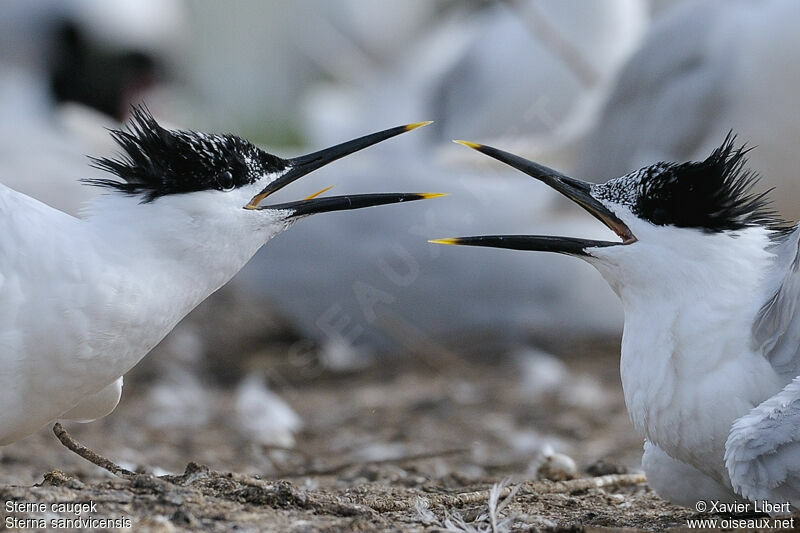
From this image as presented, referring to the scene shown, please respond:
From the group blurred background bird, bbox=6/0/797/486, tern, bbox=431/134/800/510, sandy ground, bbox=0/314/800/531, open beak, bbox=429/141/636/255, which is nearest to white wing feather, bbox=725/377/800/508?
tern, bbox=431/134/800/510

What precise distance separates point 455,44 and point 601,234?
11.9 ft

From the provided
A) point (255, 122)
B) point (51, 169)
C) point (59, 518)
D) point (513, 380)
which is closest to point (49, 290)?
point (59, 518)

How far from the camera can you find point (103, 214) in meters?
2.44

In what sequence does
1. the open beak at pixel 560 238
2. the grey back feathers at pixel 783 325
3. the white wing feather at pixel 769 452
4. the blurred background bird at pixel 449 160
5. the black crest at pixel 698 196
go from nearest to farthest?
the white wing feather at pixel 769 452 → the grey back feathers at pixel 783 325 → the black crest at pixel 698 196 → the open beak at pixel 560 238 → the blurred background bird at pixel 449 160

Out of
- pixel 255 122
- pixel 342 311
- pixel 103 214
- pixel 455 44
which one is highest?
pixel 255 122

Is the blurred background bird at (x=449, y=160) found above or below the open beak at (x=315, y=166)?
above

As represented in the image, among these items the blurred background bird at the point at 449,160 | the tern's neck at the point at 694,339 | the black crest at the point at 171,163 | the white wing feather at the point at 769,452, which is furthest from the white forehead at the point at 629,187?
the blurred background bird at the point at 449,160

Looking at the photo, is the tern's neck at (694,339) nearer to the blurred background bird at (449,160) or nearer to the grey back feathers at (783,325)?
the grey back feathers at (783,325)

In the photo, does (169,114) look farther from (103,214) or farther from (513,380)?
(103,214)

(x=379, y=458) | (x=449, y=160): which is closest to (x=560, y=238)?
(x=379, y=458)

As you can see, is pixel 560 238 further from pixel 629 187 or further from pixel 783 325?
pixel 783 325

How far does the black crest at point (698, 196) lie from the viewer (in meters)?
2.39

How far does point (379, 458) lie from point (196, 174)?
1.66 m

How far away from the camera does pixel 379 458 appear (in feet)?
12.5
